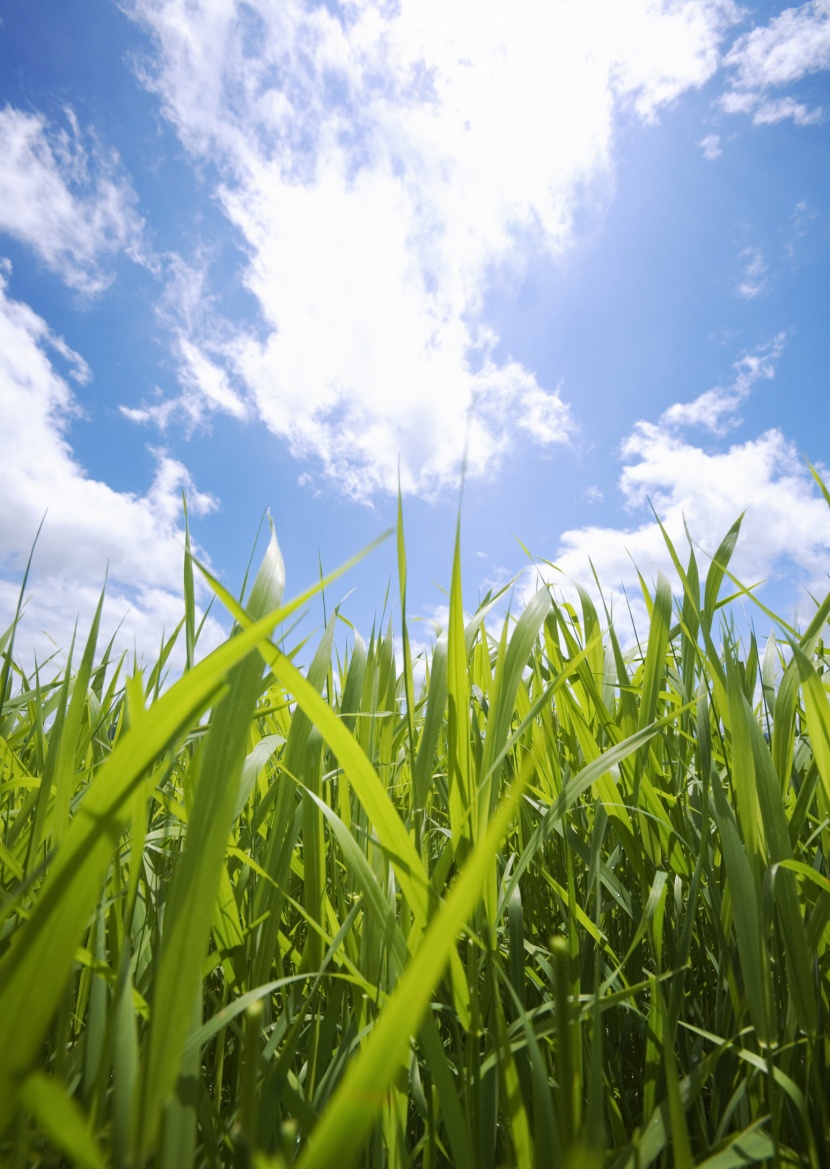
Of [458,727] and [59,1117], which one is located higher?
[458,727]

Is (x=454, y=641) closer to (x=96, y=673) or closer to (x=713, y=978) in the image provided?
(x=713, y=978)

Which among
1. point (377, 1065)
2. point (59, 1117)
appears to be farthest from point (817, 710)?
point (59, 1117)

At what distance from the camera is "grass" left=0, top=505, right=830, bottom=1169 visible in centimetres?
29

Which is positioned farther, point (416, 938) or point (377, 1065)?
point (416, 938)

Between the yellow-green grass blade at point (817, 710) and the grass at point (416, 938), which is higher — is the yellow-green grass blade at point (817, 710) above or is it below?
above

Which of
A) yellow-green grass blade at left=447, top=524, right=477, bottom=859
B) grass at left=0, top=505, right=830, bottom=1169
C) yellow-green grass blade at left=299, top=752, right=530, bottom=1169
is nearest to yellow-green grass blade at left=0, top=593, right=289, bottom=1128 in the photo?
grass at left=0, top=505, right=830, bottom=1169

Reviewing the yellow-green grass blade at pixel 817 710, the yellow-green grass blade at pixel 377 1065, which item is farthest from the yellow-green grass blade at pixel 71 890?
the yellow-green grass blade at pixel 817 710

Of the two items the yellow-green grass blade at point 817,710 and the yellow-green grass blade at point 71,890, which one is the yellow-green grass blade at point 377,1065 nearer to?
the yellow-green grass blade at point 71,890

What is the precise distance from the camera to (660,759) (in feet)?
3.01

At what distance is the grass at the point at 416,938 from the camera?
289mm

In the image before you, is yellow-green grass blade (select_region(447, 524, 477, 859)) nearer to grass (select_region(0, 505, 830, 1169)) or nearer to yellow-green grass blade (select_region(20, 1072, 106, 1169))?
grass (select_region(0, 505, 830, 1169))

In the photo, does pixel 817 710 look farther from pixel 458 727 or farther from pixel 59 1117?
pixel 59 1117

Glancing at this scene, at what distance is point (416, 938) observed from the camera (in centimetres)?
50

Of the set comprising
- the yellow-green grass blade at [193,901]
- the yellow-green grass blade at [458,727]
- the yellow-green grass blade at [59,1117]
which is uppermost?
the yellow-green grass blade at [458,727]
